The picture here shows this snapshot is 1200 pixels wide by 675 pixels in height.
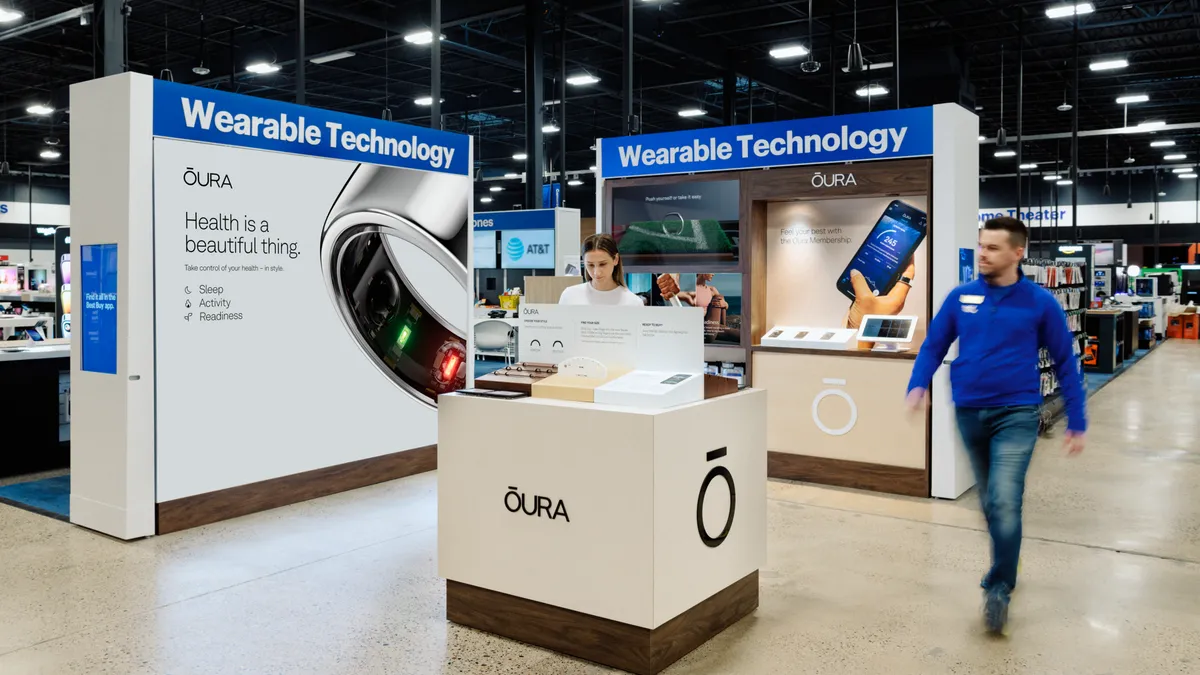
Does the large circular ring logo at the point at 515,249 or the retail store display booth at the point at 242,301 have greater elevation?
the large circular ring logo at the point at 515,249

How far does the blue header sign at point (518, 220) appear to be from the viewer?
12266 millimetres

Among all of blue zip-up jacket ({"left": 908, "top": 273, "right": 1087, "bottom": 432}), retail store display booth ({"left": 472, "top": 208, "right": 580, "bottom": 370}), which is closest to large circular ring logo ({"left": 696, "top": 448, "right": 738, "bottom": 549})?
blue zip-up jacket ({"left": 908, "top": 273, "right": 1087, "bottom": 432})

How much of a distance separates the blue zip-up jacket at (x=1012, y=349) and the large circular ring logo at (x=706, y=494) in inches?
35.9

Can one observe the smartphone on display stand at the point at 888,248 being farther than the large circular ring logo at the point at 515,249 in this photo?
No

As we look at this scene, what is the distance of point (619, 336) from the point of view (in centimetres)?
334

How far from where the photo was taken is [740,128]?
605 cm

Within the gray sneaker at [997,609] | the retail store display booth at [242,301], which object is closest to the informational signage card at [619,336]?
the gray sneaker at [997,609]

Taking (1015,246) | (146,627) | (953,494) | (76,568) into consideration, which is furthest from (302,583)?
(953,494)

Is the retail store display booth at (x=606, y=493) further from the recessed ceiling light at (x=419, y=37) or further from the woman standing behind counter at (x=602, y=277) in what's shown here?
the recessed ceiling light at (x=419, y=37)

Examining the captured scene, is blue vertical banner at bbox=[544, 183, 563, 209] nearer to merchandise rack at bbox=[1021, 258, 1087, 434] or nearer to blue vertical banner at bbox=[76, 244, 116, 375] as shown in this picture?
merchandise rack at bbox=[1021, 258, 1087, 434]

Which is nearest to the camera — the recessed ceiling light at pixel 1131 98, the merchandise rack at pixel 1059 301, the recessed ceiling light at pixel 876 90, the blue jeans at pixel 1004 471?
the blue jeans at pixel 1004 471

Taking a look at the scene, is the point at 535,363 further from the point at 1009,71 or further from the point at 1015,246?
the point at 1009,71

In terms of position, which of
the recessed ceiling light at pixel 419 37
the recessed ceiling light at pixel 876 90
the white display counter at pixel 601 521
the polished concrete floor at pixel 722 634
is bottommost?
the polished concrete floor at pixel 722 634

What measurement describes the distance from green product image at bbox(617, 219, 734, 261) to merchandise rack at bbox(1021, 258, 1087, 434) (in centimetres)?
275
